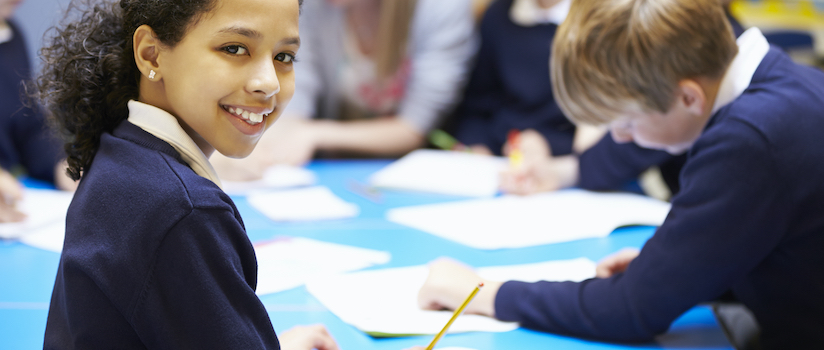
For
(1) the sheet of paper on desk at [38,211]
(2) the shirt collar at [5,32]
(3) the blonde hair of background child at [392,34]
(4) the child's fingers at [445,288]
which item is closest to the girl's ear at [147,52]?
(4) the child's fingers at [445,288]

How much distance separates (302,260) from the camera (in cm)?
95

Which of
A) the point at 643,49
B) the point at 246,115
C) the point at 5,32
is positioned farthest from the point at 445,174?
the point at 5,32

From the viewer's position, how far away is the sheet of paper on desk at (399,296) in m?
0.75

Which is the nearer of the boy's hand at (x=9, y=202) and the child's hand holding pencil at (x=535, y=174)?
the boy's hand at (x=9, y=202)

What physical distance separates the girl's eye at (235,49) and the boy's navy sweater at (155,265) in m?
0.10

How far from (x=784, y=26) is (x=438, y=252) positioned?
9.36 ft

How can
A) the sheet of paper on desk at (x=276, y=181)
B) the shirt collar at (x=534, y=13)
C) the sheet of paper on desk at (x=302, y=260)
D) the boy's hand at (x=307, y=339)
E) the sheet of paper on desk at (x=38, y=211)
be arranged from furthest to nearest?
the shirt collar at (x=534, y=13)
the sheet of paper on desk at (x=276, y=181)
the sheet of paper on desk at (x=38, y=211)
the sheet of paper on desk at (x=302, y=260)
the boy's hand at (x=307, y=339)

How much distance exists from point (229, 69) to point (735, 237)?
1.81 ft

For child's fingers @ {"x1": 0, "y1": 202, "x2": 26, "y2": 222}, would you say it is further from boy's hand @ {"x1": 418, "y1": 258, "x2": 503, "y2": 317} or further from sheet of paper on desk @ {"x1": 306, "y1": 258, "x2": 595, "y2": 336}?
boy's hand @ {"x1": 418, "y1": 258, "x2": 503, "y2": 317}

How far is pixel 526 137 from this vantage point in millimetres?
1657

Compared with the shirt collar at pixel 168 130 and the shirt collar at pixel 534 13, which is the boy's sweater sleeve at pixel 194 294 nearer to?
the shirt collar at pixel 168 130

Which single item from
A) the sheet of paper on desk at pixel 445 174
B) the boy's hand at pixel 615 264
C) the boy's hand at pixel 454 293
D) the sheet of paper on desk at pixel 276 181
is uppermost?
the sheet of paper on desk at pixel 276 181

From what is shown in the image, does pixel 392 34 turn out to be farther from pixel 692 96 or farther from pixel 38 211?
A: pixel 692 96

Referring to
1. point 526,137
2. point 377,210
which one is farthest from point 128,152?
point 526,137
